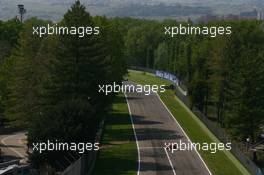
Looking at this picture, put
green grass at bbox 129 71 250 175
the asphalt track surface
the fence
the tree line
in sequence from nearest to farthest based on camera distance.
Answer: the tree line, the fence, the asphalt track surface, green grass at bbox 129 71 250 175

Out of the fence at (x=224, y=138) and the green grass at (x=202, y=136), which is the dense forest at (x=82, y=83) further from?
the green grass at (x=202, y=136)

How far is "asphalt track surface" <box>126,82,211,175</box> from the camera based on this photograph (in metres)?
52.0

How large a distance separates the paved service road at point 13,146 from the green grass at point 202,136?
56.6 ft

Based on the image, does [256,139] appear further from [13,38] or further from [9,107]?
[13,38]

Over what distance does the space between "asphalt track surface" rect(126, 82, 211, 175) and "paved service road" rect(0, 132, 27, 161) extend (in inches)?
452

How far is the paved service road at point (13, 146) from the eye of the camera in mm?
58919

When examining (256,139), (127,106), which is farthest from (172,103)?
(256,139)

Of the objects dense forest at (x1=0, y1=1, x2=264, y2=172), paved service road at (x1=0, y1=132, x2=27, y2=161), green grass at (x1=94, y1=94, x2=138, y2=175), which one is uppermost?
dense forest at (x1=0, y1=1, x2=264, y2=172)

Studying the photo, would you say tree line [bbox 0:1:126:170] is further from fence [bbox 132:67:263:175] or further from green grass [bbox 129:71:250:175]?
fence [bbox 132:67:263:175]

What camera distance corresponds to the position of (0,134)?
72625 mm

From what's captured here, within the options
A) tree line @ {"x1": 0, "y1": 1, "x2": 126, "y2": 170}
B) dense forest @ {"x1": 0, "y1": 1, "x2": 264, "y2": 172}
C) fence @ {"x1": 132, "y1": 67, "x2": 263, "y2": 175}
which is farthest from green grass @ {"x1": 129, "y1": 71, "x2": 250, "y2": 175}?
tree line @ {"x1": 0, "y1": 1, "x2": 126, "y2": 170}

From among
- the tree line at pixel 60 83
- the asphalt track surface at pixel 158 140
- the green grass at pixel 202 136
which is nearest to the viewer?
the tree line at pixel 60 83

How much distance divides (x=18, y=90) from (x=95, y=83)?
1062 cm

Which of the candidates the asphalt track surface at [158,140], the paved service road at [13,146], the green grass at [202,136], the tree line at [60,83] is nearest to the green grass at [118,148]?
the asphalt track surface at [158,140]
